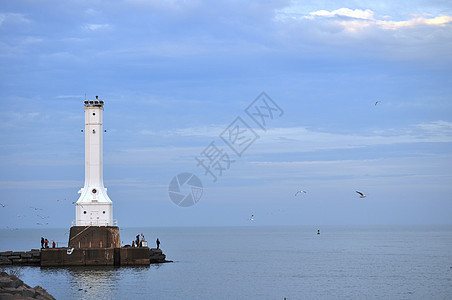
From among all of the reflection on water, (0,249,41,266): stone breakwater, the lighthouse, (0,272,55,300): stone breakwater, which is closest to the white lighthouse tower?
the lighthouse

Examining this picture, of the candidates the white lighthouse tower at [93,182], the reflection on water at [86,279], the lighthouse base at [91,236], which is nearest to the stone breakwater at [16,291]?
the reflection on water at [86,279]

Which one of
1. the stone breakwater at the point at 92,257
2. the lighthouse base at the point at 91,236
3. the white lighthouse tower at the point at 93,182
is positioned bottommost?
the stone breakwater at the point at 92,257

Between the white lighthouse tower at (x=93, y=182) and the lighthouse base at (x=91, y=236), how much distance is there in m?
0.65

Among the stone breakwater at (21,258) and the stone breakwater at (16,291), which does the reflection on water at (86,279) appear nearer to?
the stone breakwater at (21,258)

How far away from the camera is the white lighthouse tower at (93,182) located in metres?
55.0

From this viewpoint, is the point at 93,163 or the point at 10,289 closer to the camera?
the point at 10,289

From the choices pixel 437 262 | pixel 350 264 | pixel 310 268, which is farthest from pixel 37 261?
pixel 437 262

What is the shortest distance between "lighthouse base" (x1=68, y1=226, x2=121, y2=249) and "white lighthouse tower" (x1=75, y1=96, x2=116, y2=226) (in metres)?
0.65

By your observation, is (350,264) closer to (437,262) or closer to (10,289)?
(437,262)

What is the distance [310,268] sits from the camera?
211 feet

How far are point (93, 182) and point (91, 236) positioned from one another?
14.7 ft

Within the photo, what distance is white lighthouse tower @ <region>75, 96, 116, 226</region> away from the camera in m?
55.0

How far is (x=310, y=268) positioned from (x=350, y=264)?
6.36 m

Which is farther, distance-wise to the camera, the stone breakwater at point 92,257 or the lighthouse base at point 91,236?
the lighthouse base at point 91,236
